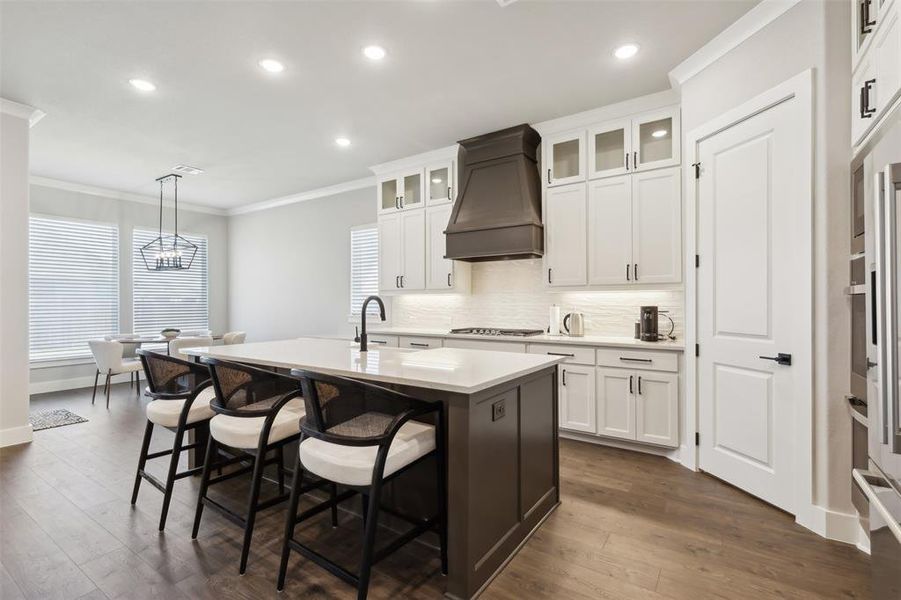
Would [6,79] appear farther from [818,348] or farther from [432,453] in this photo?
[818,348]

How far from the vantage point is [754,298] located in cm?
266

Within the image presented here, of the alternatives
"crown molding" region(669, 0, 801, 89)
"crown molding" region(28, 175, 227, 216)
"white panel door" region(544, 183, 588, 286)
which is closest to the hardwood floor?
"white panel door" region(544, 183, 588, 286)

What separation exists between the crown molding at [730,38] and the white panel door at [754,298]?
536 mm

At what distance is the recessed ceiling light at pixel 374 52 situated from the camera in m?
2.91

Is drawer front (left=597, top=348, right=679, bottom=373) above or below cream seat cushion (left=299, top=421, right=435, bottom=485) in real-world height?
above

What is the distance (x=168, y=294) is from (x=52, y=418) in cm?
301

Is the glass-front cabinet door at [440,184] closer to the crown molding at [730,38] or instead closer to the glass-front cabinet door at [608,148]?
the glass-front cabinet door at [608,148]

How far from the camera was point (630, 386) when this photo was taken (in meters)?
3.44

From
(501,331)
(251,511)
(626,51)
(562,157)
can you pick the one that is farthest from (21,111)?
(626,51)

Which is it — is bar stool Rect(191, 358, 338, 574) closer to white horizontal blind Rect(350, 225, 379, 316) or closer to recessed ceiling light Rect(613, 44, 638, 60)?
recessed ceiling light Rect(613, 44, 638, 60)

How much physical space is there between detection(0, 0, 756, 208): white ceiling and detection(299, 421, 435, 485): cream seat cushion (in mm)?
2459

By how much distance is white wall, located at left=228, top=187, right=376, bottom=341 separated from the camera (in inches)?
249

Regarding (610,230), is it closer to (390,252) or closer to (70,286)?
(390,252)

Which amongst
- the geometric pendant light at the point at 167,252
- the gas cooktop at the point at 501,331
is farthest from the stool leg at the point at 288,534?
the geometric pendant light at the point at 167,252
